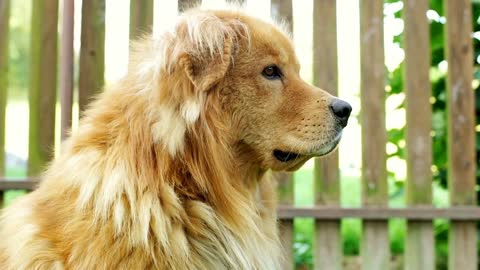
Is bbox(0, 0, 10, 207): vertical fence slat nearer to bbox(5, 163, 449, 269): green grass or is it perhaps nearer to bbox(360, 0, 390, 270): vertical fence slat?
bbox(5, 163, 449, 269): green grass

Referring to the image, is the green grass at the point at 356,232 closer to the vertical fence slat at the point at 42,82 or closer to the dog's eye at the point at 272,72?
the vertical fence slat at the point at 42,82

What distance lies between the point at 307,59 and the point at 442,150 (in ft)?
4.10

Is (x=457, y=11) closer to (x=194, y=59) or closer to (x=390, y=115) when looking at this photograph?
(x=390, y=115)

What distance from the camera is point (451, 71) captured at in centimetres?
439

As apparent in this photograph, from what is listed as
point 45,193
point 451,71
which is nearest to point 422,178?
point 451,71

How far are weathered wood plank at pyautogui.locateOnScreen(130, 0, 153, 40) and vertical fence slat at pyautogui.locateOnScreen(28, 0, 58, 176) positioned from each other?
525mm

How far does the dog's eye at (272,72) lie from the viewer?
2941 mm

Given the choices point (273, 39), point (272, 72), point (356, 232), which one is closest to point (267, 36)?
point (273, 39)

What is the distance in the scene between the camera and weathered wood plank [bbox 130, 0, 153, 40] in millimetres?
4348

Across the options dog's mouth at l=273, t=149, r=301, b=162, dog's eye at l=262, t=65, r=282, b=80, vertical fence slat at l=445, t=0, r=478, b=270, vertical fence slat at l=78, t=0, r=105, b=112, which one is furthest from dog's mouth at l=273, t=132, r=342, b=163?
vertical fence slat at l=78, t=0, r=105, b=112

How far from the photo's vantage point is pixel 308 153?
2930 millimetres

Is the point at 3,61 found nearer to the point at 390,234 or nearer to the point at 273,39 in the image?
the point at 273,39

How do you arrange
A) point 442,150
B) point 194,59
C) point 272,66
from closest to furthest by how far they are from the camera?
point 194,59 < point 272,66 < point 442,150

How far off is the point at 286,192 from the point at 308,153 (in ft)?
4.95
